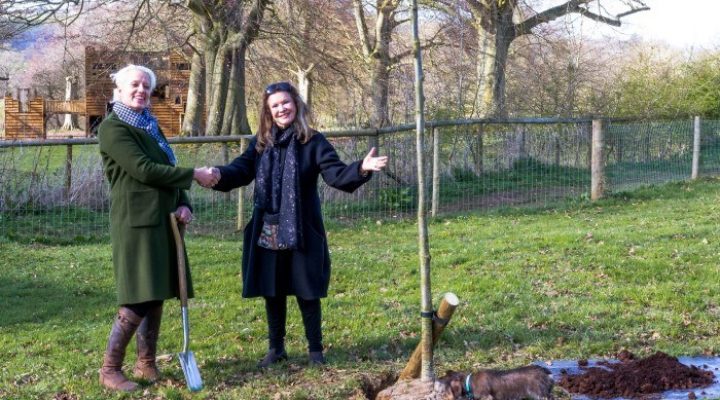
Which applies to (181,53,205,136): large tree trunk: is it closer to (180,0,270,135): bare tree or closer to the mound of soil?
(180,0,270,135): bare tree

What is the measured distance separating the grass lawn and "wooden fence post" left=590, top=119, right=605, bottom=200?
310cm

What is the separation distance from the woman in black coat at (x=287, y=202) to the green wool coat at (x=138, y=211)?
503 mm

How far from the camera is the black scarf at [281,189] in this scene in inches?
210

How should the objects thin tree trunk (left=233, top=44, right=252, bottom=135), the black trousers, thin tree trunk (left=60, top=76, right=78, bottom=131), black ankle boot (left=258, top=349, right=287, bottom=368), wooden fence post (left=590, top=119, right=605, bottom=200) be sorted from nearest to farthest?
the black trousers
black ankle boot (left=258, top=349, right=287, bottom=368)
wooden fence post (left=590, top=119, right=605, bottom=200)
thin tree trunk (left=233, top=44, right=252, bottom=135)
thin tree trunk (left=60, top=76, right=78, bottom=131)

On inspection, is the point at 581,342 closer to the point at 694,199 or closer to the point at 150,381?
the point at 150,381

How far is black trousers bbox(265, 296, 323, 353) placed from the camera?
560 centimetres

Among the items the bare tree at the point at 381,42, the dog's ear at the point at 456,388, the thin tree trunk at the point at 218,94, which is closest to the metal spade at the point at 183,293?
the dog's ear at the point at 456,388

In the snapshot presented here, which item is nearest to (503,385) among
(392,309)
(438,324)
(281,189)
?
(438,324)

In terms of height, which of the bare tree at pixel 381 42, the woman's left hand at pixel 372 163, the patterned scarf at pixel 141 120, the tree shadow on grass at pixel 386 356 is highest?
the bare tree at pixel 381 42

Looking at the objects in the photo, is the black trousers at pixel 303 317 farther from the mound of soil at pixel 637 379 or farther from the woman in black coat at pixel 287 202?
the mound of soil at pixel 637 379

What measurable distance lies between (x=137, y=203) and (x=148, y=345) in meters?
0.91

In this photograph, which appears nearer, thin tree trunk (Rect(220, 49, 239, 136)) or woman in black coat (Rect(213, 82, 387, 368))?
woman in black coat (Rect(213, 82, 387, 368))

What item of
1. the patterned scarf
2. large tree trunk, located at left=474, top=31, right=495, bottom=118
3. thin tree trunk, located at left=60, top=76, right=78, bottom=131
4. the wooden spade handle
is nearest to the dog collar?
the wooden spade handle

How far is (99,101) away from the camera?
95.9ft
